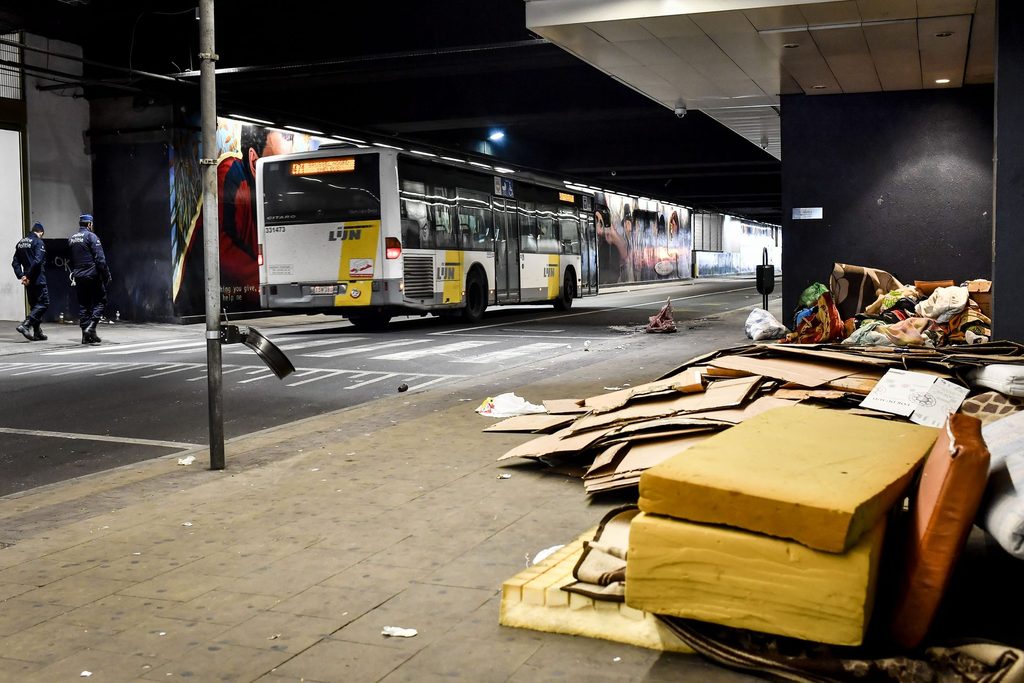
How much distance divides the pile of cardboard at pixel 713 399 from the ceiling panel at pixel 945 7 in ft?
14.8

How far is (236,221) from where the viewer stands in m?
24.9

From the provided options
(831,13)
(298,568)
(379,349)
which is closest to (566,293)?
(379,349)

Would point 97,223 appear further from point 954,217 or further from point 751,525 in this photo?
point 751,525

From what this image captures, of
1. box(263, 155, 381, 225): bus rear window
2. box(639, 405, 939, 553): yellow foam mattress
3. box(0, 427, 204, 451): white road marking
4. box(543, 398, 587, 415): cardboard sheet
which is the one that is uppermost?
box(263, 155, 381, 225): bus rear window

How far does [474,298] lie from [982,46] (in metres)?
13.0

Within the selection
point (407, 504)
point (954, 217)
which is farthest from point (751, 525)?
point (954, 217)

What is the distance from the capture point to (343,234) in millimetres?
19406

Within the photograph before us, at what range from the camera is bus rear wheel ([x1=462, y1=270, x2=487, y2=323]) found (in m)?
22.4

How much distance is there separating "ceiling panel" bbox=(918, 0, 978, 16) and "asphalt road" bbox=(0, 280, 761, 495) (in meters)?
5.78

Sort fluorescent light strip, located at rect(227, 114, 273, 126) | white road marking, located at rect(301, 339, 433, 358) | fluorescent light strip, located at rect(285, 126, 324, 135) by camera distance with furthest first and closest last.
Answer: fluorescent light strip, located at rect(285, 126, 324, 135)
fluorescent light strip, located at rect(227, 114, 273, 126)
white road marking, located at rect(301, 339, 433, 358)

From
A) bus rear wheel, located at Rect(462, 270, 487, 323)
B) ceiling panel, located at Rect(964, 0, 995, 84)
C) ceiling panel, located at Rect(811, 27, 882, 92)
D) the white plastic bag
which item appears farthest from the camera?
bus rear wheel, located at Rect(462, 270, 487, 323)

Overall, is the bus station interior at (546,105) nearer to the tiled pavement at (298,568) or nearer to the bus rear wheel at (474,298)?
the tiled pavement at (298,568)

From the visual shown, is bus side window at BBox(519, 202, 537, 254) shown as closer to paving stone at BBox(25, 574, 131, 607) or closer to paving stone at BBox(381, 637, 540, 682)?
paving stone at BBox(25, 574, 131, 607)

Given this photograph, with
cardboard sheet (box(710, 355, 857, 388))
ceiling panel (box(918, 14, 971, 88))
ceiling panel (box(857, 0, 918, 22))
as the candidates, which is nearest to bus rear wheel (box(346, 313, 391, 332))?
ceiling panel (box(918, 14, 971, 88))
